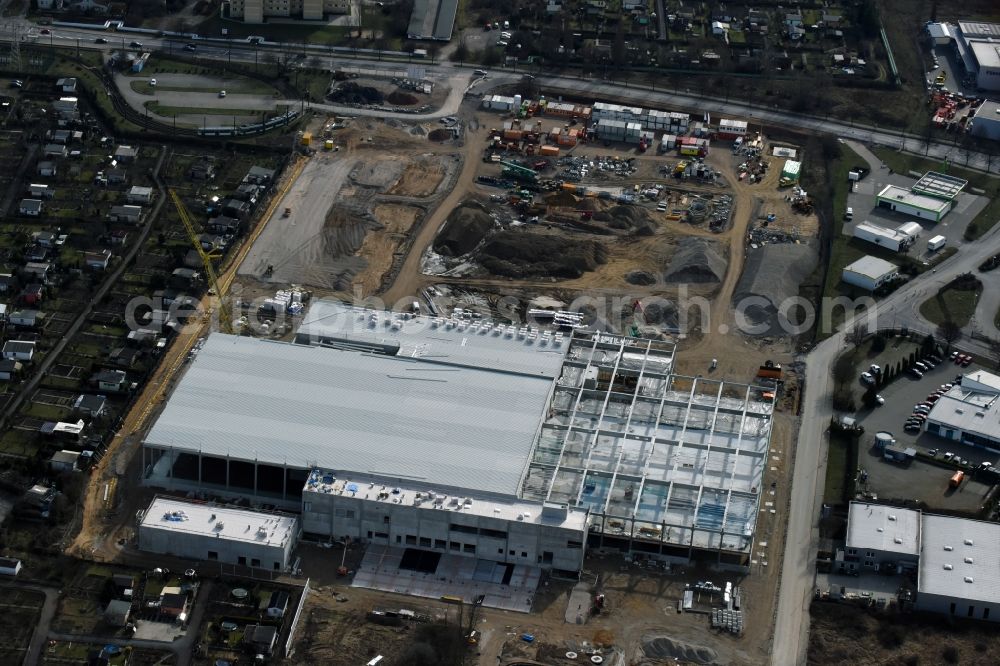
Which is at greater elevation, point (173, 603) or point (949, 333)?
point (949, 333)

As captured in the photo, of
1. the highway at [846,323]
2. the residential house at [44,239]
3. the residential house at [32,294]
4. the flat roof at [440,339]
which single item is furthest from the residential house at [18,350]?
the highway at [846,323]

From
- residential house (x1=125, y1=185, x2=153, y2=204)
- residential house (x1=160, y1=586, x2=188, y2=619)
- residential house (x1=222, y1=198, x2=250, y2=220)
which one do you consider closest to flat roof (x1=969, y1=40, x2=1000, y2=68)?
residential house (x1=222, y1=198, x2=250, y2=220)

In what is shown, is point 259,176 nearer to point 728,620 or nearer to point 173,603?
point 173,603

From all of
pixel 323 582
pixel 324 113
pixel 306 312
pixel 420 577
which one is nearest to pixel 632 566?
pixel 420 577

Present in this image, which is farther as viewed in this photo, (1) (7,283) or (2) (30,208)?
(2) (30,208)

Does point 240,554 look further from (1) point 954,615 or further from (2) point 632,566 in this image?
(1) point 954,615

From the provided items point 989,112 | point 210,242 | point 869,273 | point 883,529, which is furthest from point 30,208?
point 989,112

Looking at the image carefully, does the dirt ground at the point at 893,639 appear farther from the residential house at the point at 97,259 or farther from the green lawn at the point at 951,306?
the residential house at the point at 97,259
